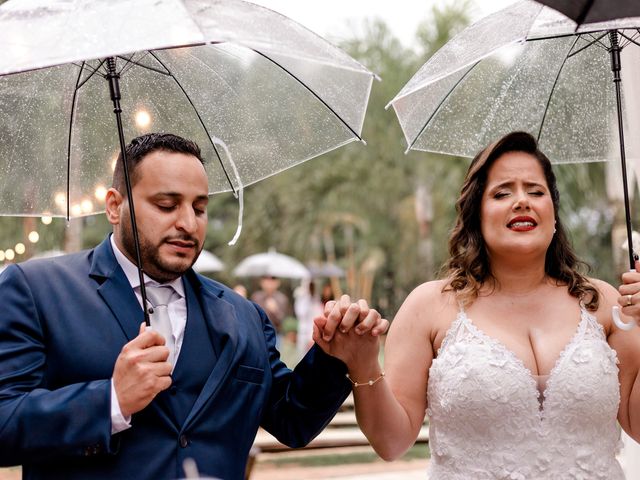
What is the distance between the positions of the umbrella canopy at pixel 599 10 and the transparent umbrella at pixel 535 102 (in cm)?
112

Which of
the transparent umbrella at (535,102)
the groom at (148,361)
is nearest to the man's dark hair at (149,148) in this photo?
the groom at (148,361)

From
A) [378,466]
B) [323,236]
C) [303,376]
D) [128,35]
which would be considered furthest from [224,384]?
[323,236]

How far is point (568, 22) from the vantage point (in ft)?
12.4

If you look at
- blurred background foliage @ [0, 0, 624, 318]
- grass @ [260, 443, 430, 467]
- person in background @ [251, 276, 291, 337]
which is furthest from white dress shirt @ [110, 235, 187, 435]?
blurred background foliage @ [0, 0, 624, 318]

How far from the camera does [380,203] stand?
3547cm

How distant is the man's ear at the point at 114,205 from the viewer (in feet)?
11.1

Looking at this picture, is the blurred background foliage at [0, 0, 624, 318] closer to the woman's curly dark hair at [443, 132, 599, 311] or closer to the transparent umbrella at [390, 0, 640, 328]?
the transparent umbrella at [390, 0, 640, 328]

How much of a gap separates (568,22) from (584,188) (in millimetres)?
16253

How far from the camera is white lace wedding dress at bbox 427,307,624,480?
3.83m

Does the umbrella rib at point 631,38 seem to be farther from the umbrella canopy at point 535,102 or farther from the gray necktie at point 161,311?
the gray necktie at point 161,311

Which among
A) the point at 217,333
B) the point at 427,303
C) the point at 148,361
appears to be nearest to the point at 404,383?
the point at 427,303

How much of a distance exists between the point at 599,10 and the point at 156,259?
1741mm

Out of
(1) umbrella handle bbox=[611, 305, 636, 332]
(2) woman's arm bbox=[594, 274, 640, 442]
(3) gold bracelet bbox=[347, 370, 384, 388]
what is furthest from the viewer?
(2) woman's arm bbox=[594, 274, 640, 442]

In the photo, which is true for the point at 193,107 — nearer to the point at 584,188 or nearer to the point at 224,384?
the point at 224,384
